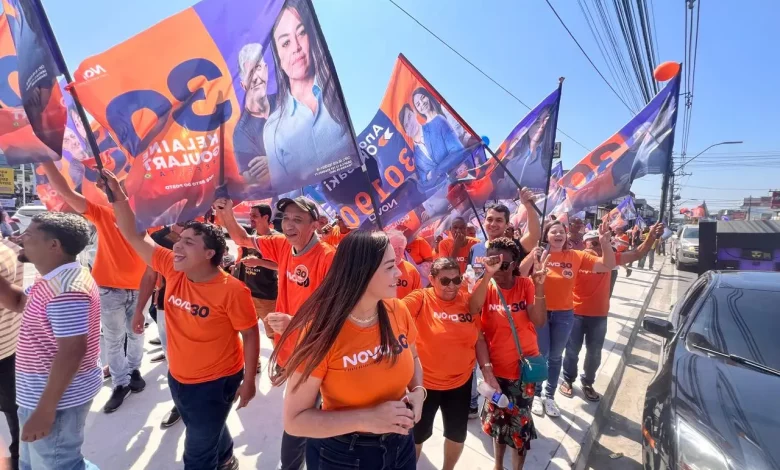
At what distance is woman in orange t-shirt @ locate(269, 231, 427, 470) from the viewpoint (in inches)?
55.1

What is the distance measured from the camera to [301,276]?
2633 millimetres

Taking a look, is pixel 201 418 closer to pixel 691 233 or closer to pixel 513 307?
pixel 513 307

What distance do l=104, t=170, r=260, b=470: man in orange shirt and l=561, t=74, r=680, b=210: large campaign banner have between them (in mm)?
4148

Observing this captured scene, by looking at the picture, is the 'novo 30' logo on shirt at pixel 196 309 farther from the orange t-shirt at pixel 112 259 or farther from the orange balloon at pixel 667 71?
the orange balloon at pixel 667 71

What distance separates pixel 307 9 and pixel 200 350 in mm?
2251

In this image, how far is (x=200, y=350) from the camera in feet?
7.41

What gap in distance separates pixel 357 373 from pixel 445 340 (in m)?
1.13

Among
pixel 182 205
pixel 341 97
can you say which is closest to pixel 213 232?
pixel 182 205

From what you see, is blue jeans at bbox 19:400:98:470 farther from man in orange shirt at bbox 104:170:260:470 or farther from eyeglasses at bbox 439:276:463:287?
eyeglasses at bbox 439:276:463:287

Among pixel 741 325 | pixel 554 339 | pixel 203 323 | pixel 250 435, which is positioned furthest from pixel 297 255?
pixel 741 325

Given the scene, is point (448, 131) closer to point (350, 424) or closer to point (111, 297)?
point (350, 424)

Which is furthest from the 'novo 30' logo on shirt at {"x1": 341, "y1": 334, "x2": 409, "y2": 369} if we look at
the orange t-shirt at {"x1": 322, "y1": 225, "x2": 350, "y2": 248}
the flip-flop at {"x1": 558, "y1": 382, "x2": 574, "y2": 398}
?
the flip-flop at {"x1": 558, "y1": 382, "x2": 574, "y2": 398}

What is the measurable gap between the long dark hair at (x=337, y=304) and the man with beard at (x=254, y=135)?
130 centimetres

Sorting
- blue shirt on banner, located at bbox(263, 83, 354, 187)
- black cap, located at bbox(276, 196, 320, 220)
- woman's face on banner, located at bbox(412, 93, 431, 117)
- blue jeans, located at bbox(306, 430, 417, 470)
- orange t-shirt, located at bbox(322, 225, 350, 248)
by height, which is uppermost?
woman's face on banner, located at bbox(412, 93, 431, 117)
